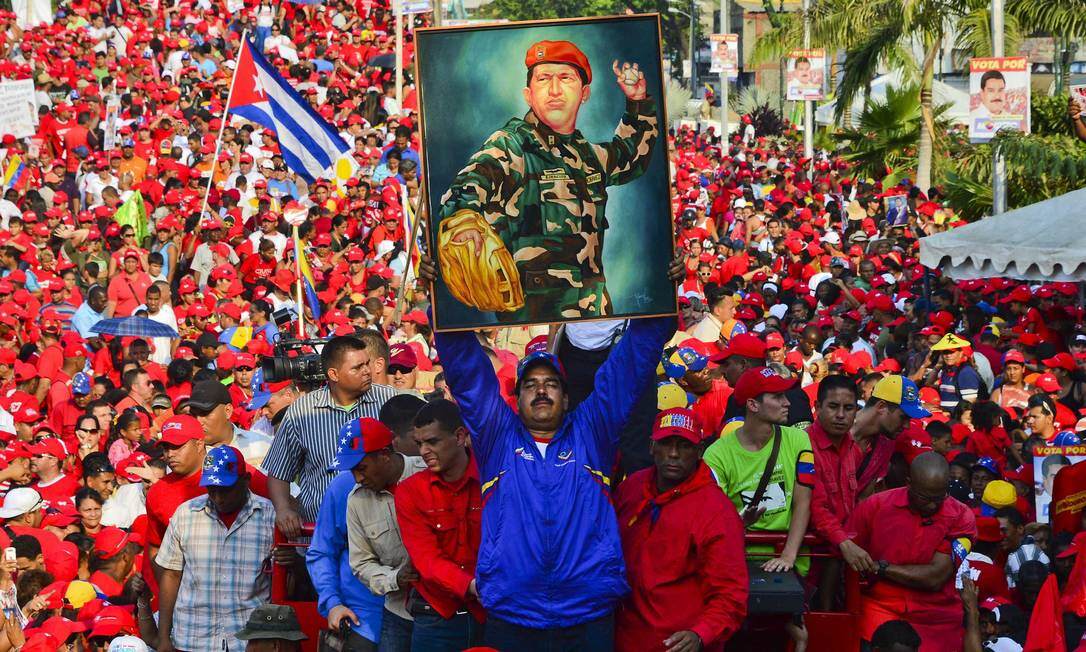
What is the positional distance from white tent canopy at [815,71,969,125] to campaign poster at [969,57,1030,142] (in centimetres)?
1882

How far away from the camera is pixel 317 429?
7.44 metres

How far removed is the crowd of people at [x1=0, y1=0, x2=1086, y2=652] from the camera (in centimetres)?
595

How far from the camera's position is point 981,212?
74.4ft

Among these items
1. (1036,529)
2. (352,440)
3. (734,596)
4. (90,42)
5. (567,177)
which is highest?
(90,42)

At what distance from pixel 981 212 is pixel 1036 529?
49.4 feet

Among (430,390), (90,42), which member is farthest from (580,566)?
(90,42)

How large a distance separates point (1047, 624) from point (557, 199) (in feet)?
9.25

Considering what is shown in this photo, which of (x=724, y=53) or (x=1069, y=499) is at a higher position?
(x=724, y=53)

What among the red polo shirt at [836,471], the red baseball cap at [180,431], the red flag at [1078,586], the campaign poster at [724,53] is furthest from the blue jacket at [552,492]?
the campaign poster at [724,53]

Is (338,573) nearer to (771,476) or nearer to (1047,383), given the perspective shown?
(771,476)

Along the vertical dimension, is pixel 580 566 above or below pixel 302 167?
below

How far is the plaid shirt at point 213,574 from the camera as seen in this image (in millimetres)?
6812

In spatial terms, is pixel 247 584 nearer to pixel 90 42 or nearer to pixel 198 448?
pixel 198 448

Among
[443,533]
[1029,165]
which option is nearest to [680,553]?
[443,533]
